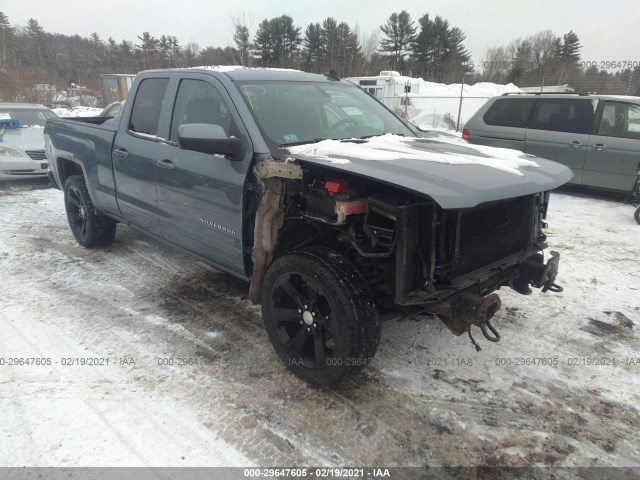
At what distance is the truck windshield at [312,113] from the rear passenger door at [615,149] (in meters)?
5.21

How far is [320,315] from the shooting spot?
2.67 meters

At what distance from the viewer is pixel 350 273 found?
2588 mm

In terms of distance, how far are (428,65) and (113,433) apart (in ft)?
180

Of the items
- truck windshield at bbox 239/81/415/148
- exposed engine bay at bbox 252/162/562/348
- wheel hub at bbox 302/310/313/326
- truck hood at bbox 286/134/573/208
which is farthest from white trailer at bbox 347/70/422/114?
wheel hub at bbox 302/310/313/326

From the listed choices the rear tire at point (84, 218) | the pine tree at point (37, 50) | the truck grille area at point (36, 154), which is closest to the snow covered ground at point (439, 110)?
the truck grille area at point (36, 154)

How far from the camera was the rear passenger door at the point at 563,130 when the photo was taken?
7.73 metres

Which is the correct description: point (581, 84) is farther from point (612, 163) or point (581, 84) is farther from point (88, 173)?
point (88, 173)

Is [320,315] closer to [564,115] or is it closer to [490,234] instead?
[490,234]

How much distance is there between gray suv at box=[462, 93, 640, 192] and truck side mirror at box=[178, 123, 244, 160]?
6.91m

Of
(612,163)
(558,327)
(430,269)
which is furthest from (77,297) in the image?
(612,163)

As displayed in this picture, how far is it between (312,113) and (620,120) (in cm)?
651

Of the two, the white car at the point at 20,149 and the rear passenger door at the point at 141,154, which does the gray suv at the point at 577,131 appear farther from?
the white car at the point at 20,149

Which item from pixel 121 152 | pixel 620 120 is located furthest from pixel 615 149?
pixel 121 152

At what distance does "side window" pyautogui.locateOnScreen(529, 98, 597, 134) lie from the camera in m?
7.75
